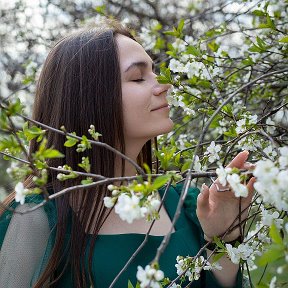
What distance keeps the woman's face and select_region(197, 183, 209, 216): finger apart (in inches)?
7.9

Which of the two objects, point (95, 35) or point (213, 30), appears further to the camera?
point (213, 30)

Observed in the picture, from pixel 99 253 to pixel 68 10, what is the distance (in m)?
2.63

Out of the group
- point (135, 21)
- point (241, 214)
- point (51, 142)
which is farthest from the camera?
point (135, 21)

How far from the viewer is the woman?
4.93 ft

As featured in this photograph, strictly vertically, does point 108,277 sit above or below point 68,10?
below

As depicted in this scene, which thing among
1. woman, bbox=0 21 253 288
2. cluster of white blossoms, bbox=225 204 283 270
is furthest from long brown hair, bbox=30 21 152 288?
cluster of white blossoms, bbox=225 204 283 270

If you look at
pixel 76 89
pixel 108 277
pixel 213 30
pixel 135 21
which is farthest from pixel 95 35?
pixel 135 21

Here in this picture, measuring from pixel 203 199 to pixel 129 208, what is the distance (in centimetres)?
47

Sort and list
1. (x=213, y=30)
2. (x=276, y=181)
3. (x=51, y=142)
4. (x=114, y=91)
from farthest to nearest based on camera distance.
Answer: (x=213, y=30) → (x=51, y=142) → (x=114, y=91) → (x=276, y=181)

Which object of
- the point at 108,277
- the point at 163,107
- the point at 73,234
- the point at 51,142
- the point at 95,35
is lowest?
the point at 108,277

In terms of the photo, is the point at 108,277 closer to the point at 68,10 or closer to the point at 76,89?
the point at 76,89

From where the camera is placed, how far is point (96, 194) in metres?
1.63

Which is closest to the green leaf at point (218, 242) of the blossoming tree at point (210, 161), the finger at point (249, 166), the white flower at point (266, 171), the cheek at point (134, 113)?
the blossoming tree at point (210, 161)

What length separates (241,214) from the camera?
143 cm
